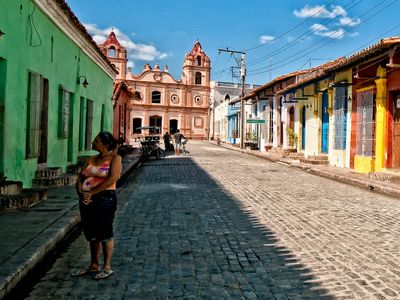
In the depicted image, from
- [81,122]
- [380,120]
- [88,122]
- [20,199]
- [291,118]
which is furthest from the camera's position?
[291,118]

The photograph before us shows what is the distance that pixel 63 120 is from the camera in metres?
10.0

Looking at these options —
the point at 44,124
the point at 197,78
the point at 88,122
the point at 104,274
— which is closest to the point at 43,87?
the point at 44,124

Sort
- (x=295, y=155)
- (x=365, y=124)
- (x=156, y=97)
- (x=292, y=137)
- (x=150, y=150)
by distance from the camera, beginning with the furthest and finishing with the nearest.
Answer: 1. (x=156, y=97)
2. (x=292, y=137)
3. (x=295, y=155)
4. (x=150, y=150)
5. (x=365, y=124)

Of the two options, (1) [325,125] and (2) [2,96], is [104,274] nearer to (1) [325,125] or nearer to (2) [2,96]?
(2) [2,96]

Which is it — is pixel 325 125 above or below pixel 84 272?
above

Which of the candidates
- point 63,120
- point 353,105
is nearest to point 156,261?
point 63,120

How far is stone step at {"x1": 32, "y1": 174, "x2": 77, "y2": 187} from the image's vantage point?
8.20 m

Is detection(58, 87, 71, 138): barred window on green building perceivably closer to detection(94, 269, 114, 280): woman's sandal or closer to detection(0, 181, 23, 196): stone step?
detection(0, 181, 23, 196): stone step

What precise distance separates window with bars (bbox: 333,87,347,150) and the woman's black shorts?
14061 mm

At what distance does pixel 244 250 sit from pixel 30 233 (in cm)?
257

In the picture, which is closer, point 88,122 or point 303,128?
point 88,122

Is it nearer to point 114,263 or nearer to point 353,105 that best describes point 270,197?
point 114,263

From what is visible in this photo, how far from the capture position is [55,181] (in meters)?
8.56

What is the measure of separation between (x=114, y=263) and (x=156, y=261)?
0.44 m
